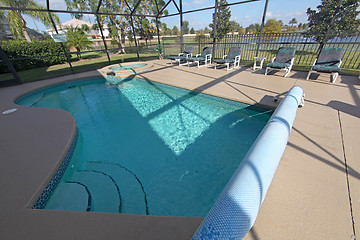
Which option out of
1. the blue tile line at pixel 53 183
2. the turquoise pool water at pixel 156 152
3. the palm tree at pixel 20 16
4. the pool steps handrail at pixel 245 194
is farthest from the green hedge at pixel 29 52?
the pool steps handrail at pixel 245 194

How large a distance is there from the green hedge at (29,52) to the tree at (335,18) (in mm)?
16922

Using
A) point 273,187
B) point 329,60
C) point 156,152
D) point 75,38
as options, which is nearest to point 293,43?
point 329,60

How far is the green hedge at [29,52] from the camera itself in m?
9.02

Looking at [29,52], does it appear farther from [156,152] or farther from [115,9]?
[156,152]

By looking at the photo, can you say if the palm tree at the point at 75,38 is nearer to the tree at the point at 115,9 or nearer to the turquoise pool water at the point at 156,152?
Answer: the tree at the point at 115,9

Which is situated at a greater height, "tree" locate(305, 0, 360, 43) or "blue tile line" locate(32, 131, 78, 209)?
"tree" locate(305, 0, 360, 43)

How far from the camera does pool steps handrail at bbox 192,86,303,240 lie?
922mm

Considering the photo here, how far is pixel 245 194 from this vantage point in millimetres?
1095

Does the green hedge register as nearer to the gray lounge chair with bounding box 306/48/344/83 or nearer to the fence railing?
the fence railing

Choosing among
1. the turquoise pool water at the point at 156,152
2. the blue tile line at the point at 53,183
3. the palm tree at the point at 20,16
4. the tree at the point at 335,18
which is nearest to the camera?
the blue tile line at the point at 53,183

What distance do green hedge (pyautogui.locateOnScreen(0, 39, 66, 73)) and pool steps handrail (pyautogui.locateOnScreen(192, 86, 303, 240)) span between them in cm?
1320

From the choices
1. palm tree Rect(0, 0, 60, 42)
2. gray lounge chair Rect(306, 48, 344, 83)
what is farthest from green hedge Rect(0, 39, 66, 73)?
gray lounge chair Rect(306, 48, 344, 83)

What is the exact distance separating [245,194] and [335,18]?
38.8ft

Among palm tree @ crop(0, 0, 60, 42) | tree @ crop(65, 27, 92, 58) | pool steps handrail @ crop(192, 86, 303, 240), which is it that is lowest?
pool steps handrail @ crop(192, 86, 303, 240)
